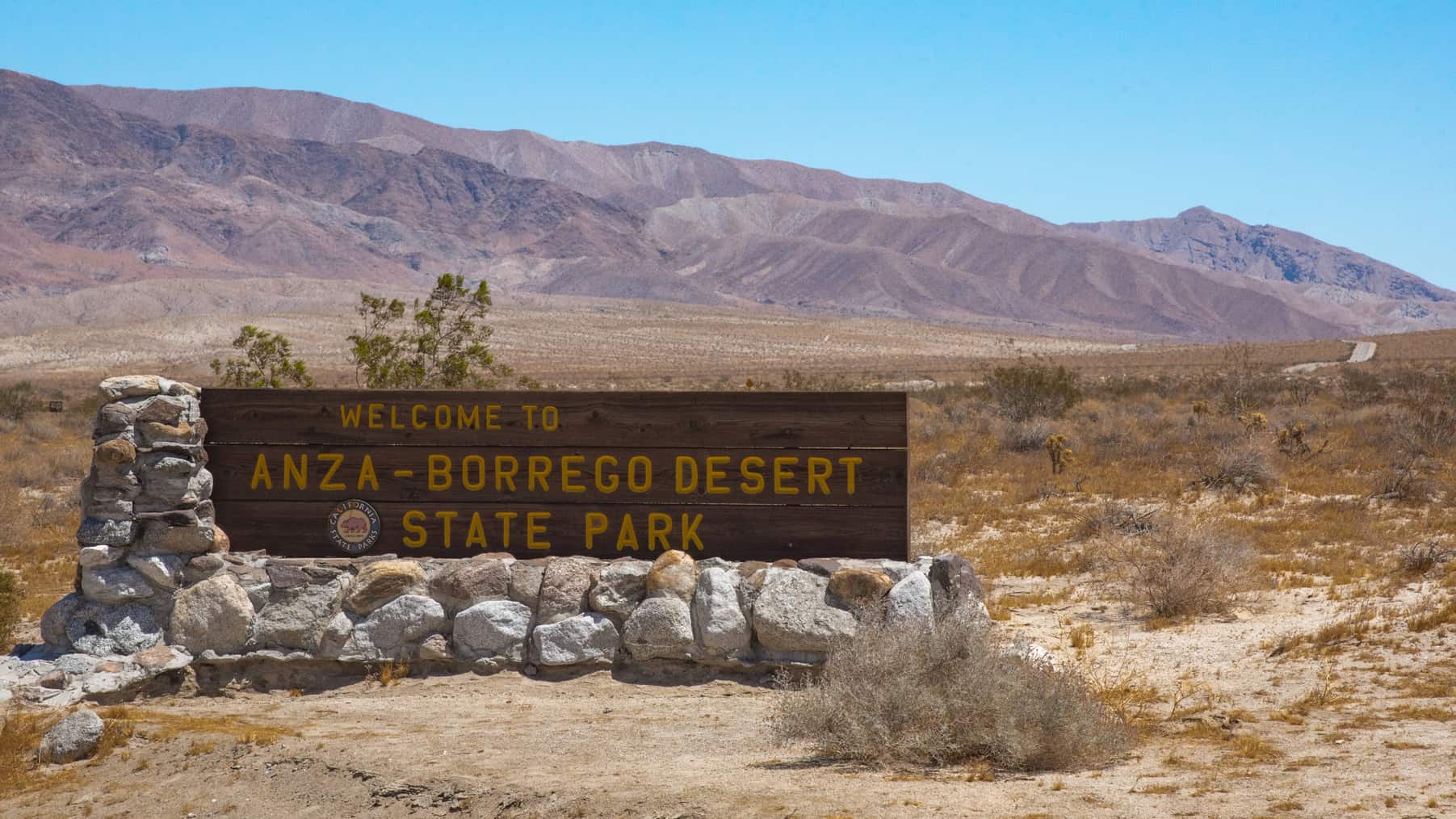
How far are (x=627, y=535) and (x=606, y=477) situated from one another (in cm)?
39

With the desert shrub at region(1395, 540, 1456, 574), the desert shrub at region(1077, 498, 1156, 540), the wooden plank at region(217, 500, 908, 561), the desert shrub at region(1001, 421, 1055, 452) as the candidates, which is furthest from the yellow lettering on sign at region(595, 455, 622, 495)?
the desert shrub at region(1001, 421, 1055, 452)

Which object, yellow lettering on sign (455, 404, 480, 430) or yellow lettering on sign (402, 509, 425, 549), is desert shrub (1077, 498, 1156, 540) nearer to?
yellow lettering on sign (455, 404, 480, 430)

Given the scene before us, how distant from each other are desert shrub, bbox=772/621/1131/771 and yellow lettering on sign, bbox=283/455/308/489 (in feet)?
12.3

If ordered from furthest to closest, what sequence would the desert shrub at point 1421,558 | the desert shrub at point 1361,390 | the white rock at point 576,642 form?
the desert shrub at point 1361,390, the desert shrub at point 1421,558, the white rock at point 576,642

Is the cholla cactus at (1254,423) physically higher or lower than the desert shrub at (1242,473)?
higher

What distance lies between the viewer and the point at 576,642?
7832 millimetres

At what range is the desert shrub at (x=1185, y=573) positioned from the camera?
9.45 metres

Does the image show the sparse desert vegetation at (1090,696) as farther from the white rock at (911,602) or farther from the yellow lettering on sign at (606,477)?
the yellow lettering on sign at (606,477)

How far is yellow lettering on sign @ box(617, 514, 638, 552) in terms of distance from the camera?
27.3 ft

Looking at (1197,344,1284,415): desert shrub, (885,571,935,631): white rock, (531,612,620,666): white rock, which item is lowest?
(531,612,620,666): white rock

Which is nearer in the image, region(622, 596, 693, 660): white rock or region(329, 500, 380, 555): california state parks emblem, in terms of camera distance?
region(622, 596, 693, 660): white rock

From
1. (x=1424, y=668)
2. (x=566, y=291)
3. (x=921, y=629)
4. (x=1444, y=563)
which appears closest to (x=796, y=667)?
(x=921, y=629)

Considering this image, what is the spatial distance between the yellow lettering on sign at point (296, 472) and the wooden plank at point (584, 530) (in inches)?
5.2

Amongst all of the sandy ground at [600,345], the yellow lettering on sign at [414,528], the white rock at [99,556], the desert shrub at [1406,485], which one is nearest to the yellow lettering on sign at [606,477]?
the yellow lettering on sign at [414,528]
